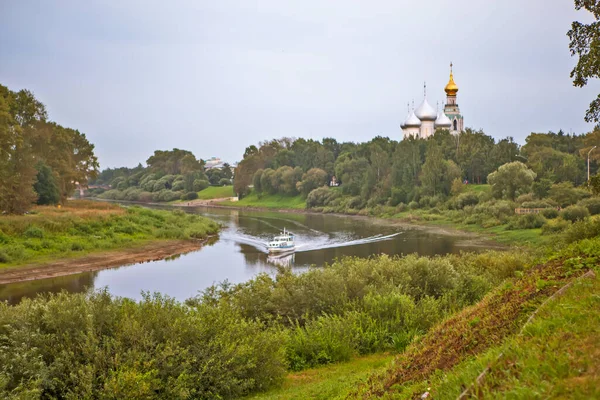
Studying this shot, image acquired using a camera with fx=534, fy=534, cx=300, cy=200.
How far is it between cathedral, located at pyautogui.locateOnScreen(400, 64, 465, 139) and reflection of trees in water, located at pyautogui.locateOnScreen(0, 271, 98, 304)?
293 feet

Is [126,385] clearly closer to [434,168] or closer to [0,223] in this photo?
[0,223]

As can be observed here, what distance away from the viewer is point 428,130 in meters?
115

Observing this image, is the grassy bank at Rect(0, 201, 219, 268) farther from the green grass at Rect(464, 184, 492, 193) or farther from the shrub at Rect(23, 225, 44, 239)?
the green grass at Rect(464, 184, 492, 193)

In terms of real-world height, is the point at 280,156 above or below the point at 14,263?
above

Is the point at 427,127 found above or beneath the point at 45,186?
above

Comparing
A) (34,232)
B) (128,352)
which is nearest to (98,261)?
(34,232)

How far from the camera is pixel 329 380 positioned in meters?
10.7

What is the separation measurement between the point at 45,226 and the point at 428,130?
292ft

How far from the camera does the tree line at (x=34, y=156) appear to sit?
44031 millimetres

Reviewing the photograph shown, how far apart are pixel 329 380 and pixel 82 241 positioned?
120 feet

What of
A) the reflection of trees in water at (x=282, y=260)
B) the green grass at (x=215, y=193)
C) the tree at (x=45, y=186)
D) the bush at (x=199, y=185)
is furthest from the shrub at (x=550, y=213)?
the bush at (x=199, y=185)

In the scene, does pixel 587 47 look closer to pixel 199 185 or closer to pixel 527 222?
pixel 527 222

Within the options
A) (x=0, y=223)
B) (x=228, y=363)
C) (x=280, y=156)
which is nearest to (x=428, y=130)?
(x=280, y=156)

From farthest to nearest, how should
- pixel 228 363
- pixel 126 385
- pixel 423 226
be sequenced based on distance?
pixel 423 226, pixel 228 363, pixel 126 385
